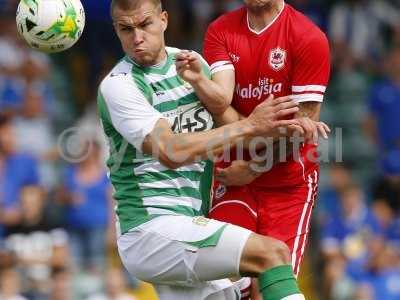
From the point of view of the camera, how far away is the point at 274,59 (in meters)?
7.61

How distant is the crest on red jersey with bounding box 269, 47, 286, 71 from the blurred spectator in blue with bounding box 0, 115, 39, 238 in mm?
4794

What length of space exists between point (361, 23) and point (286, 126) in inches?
373

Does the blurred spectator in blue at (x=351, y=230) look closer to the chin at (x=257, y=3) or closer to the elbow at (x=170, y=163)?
the chin at (x=257, y=3)

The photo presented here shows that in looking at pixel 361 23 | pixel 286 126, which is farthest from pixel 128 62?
pixel 361 23

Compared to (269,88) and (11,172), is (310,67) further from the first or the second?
(11,172)

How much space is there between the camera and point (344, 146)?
50.0 ft

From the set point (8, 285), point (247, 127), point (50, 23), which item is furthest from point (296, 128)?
point (8, 285)

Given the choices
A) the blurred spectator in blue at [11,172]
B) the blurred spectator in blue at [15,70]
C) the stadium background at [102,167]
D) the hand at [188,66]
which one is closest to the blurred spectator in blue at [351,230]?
the stadium background at [102,167]

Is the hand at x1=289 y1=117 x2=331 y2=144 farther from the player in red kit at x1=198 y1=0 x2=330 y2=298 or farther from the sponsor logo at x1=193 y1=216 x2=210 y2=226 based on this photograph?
the sponsor logo at x1=193 y1=216 x2=210 y2=226

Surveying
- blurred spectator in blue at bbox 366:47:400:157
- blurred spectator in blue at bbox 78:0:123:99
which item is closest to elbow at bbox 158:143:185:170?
blurred spectator in blue at bbox 366:47:400:157

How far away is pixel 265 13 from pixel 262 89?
496mm

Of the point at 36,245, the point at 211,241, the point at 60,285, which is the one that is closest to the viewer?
the point at 211,241

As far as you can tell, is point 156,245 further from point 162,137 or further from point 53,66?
point 53,66

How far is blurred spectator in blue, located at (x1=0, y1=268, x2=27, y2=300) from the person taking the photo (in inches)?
423
